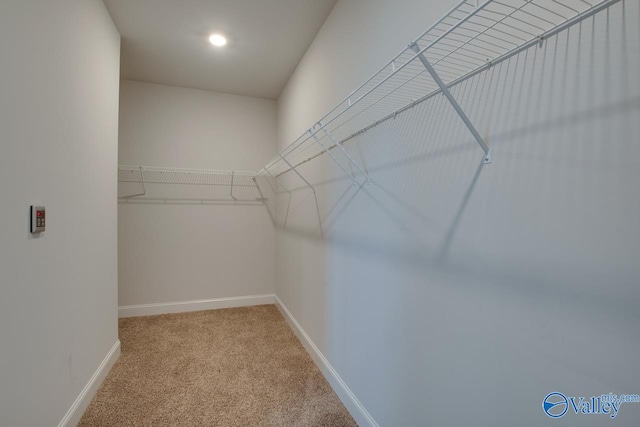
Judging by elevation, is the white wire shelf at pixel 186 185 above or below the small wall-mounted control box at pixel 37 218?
above

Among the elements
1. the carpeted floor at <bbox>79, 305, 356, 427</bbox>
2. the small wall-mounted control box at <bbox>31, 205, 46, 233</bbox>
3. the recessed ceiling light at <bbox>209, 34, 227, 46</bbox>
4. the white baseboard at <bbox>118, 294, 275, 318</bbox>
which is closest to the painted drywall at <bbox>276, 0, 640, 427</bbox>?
the carpeted floor at <bbox>79, 305, 356, 427</bbox>

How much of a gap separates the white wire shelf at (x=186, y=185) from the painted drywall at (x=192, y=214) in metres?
0.09

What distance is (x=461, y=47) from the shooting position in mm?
768

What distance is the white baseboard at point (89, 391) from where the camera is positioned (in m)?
1.49

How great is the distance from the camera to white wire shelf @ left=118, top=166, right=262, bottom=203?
9.89 ft

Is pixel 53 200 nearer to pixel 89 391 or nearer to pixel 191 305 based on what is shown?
pixel 89 391

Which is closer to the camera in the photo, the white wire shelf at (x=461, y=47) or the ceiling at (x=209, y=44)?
the white wire shelf at (x=461, y=47)

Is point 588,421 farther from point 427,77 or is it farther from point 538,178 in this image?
point 427,77

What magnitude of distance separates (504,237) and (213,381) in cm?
201

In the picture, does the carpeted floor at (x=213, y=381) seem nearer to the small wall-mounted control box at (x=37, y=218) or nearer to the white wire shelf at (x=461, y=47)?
the small wall-mounted control box at (x=37, y=218)

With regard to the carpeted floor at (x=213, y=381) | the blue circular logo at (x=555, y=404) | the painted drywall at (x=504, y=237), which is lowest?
the carpeted floor at (x=213, y=381)

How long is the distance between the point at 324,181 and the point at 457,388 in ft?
4.70

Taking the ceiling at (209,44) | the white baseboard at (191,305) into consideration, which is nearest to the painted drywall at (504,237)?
the ceiling at (209,44)

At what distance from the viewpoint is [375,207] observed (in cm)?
143
